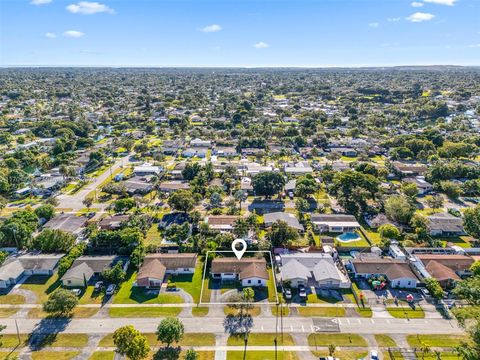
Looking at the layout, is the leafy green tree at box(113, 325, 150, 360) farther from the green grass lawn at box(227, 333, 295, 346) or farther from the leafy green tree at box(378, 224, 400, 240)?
the leafy green tree at box(378, 224, 400, 240)

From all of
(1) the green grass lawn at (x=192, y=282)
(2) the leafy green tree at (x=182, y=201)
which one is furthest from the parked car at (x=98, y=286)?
(2) the leafy green tree at (x=182, y=201)

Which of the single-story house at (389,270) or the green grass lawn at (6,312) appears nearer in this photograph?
the green grass lawn at (6,312)

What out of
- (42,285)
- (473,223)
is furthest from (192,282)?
(473,223)

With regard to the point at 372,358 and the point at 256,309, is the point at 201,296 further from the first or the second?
the point at 372,358

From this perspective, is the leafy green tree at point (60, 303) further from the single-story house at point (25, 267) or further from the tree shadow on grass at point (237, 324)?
the tree shadow on grass at point (237, 324)

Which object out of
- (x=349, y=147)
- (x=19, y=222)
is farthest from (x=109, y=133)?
(x=349, y=147)

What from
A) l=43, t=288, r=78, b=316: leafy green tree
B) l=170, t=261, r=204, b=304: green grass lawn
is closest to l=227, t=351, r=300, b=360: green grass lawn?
l=170, t=261, r=204, b=304: green grass lawn
